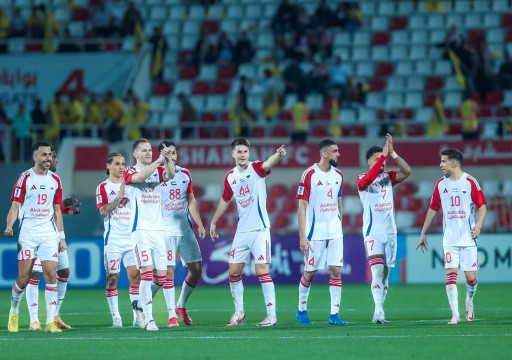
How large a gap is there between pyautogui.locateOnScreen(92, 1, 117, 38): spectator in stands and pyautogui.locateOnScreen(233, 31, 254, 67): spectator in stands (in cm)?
383

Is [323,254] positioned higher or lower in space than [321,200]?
lower

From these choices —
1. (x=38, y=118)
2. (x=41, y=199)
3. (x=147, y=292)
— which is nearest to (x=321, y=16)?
(x=38, y=118)

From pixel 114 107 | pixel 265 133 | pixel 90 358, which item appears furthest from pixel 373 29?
pixel 90 358

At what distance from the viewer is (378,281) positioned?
15.8 metres

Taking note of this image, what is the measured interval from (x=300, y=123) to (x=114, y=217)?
44.7 feet

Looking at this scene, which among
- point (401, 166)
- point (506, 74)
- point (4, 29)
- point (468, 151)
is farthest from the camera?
point (4, 29)

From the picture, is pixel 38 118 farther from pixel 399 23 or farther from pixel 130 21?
pixel 399 23

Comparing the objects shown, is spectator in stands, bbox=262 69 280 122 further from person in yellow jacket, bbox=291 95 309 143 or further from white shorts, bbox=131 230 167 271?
white shorts, bbox=131 230 167 271

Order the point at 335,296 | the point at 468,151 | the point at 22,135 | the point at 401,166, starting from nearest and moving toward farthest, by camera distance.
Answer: the point at 401,166, the point at 335,296, the point at 468,151, the point at 22,135

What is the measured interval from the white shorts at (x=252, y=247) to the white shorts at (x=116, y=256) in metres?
1.41

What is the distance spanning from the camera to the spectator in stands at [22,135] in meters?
30.1

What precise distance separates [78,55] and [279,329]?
2039 centimetres

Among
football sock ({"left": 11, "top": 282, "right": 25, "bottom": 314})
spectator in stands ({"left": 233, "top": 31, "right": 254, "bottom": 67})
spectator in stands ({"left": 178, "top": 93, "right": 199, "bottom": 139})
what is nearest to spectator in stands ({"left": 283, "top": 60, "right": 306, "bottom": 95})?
spectator in stands ({"left": 233, "top": 31, "right": 254, "bottom": 67})

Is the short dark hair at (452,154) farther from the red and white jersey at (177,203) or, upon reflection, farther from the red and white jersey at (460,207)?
the red and white jersey at (177,203)
